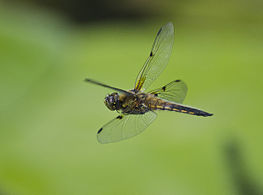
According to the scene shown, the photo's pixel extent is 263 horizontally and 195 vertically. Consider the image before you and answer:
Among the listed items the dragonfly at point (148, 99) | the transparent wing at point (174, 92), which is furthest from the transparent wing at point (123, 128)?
the transparent wing at point (174, 92)

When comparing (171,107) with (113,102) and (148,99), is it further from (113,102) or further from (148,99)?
(113,102)

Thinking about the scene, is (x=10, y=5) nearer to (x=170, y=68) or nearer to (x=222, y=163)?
(x=170, y=68)

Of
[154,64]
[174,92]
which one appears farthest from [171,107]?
[154,64]

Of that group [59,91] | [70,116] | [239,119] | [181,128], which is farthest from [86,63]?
[239,119]

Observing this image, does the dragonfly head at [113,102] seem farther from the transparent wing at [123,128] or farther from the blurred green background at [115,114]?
the blurred green background at [115,114]

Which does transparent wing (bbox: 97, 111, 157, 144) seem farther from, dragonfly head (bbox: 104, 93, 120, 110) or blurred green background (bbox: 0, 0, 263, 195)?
blurred green background (bbox: 0, 0, 263, 195)

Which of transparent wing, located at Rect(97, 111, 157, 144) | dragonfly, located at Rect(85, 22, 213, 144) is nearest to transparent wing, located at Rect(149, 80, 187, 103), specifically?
dragonfly, located at Rect(85, 22, 213, 144)
